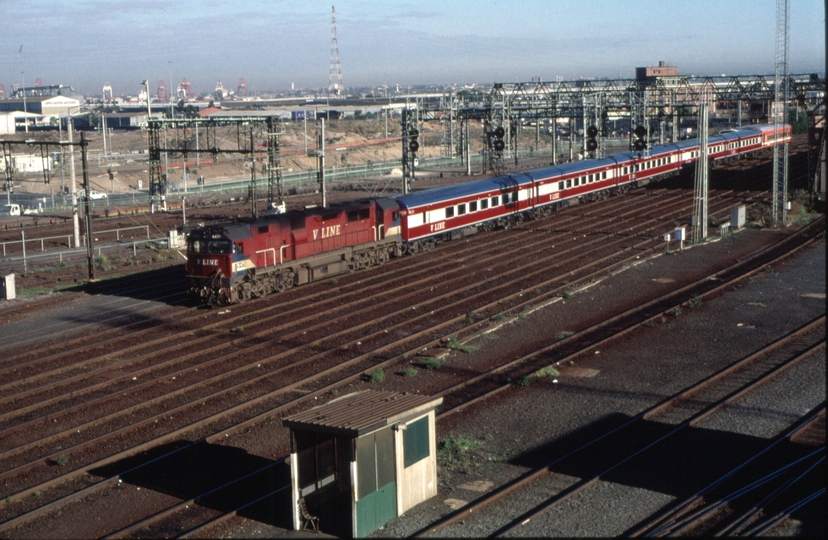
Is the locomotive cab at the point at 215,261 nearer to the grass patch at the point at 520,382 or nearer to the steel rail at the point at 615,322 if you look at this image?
the steel rail at the point at 615,322

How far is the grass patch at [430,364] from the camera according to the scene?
2130cm

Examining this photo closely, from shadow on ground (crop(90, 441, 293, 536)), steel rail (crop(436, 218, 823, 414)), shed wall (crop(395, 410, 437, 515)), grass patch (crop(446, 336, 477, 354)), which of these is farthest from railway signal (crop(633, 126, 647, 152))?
shed wall (crop(395, 410, 437, 515))

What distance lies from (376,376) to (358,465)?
7.66 m

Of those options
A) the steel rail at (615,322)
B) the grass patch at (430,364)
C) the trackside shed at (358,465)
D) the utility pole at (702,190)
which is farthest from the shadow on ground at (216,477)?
the utility pole at (702,190)

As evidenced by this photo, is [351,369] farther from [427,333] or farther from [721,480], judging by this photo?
[721,480]

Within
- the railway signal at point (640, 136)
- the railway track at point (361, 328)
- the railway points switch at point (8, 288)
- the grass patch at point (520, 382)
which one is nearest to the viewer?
the railway track at point (361, 328)

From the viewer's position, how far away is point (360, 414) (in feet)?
44.1

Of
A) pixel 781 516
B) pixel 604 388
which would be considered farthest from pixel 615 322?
pixel 781 516

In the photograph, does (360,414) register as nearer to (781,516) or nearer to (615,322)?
(781,516)

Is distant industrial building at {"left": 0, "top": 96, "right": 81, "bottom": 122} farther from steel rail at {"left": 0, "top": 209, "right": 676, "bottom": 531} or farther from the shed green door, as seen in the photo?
the shed green door

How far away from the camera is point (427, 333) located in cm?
2470

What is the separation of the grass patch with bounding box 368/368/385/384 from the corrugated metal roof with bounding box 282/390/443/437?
5446 millimetres

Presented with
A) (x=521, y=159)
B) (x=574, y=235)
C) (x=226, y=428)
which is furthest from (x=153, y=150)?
(x=521, y=159)

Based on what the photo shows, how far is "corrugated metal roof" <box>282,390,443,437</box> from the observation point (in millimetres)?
12781
